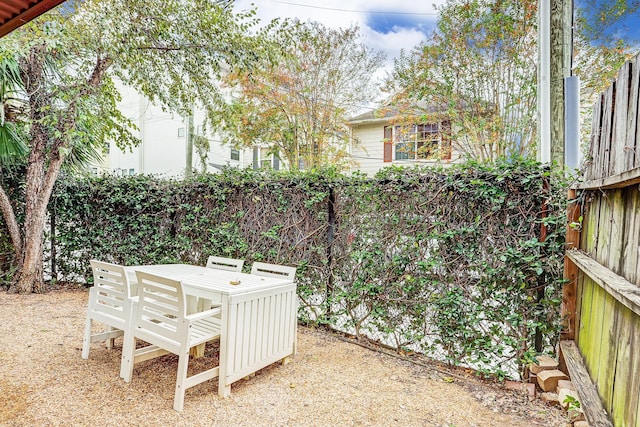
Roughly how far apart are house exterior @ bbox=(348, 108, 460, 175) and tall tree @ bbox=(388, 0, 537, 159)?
0.37m

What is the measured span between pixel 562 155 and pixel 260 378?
150 inches

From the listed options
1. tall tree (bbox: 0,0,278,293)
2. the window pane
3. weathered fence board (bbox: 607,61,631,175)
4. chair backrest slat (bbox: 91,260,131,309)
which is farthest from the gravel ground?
the window pane

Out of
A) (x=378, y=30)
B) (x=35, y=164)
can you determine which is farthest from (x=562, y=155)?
(x=378, y=30)

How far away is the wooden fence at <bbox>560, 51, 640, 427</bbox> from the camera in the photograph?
1.57 metres

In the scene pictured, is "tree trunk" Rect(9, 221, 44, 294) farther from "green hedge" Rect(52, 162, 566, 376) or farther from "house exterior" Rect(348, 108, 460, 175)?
"house exterior" Rect(348, 108, 460, 175)

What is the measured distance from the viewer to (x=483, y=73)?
283 inches

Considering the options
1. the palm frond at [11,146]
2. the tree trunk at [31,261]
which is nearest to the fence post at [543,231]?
the tree trunk at [31,261]

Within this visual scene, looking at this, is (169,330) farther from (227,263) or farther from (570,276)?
(570,276)

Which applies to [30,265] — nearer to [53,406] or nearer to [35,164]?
[35,164]

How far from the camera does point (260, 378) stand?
10.2 feet

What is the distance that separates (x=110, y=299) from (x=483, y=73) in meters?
7.31

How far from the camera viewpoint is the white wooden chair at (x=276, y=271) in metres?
3.59

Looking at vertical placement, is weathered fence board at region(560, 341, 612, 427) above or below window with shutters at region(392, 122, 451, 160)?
below

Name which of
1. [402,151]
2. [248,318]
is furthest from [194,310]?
[402,151]
